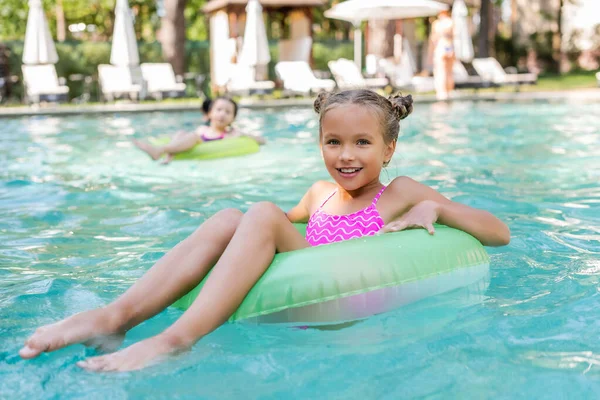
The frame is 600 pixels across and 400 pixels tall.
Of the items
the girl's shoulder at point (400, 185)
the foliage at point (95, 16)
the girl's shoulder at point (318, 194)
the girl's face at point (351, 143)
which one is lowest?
the girl's shoulder at point (318, 194)

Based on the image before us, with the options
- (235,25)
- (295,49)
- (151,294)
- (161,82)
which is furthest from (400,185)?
(295,49)

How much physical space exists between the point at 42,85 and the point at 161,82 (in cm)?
260

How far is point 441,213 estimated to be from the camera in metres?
3.14

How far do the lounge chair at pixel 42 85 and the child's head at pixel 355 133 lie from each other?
45.2 ft

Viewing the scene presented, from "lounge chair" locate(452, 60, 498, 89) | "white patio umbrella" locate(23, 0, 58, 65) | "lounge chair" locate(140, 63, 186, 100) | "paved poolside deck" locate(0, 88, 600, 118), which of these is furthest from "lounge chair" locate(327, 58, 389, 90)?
"white patio umbrella" locate(23, 0, 58, 65)

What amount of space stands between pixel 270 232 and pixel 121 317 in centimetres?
60

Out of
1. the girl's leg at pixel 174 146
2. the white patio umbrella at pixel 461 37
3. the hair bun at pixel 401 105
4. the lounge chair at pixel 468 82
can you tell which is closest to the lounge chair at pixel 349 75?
the lounge chair at pixel 468 82

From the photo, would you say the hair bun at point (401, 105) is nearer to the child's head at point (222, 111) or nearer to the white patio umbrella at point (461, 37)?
the child's head at point (222, 111)

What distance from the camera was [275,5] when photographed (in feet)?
69.4

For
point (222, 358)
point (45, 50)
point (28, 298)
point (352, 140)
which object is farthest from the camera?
point (45, 50)

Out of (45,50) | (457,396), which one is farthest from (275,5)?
(457,396)

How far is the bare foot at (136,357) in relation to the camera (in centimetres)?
230

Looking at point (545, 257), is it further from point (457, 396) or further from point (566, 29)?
point (566, 29)

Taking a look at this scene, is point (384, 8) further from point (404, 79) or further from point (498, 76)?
point (498, 76)
